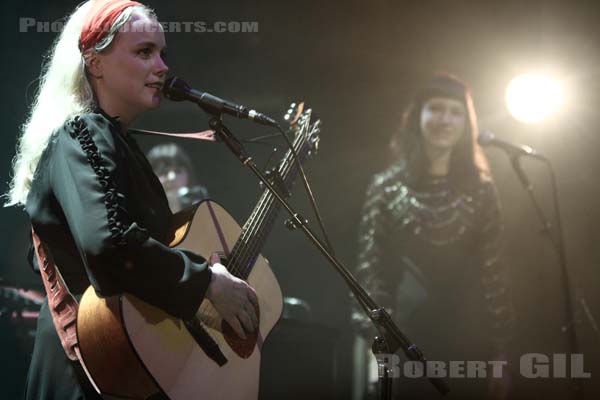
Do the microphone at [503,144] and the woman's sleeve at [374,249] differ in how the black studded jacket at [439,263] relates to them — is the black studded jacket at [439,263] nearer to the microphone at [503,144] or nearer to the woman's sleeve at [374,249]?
the woman's sleeve at [374,249]

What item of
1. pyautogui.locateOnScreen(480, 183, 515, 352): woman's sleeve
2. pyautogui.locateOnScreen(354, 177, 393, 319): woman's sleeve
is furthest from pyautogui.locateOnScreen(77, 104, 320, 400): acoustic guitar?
pyautogui.locateOnScreen(480, 183, 515, 352): woman's sleeve

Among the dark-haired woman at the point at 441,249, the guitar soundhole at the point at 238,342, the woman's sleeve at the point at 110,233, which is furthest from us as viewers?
the dark-haired woman at the point at 441,249

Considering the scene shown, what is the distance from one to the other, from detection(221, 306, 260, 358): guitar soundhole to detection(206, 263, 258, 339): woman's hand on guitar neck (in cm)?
2

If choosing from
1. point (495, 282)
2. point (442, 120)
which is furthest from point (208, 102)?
point (442, 120)

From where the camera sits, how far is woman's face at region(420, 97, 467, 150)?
4.19 meters

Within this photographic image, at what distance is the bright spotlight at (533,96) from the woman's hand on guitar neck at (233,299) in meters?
3.47

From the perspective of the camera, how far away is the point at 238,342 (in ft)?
6.75

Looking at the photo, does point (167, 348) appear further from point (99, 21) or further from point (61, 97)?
point (99, 21)

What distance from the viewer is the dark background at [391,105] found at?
4.59 m

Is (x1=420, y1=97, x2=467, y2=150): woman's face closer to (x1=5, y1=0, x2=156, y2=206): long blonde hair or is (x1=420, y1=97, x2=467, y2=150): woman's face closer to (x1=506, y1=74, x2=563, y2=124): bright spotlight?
(x1=506, y1=74, x2=563, y2=124): bright spotlight

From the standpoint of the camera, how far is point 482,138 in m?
3.95

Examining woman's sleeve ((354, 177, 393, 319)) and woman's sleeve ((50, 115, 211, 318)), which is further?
woman's sleeve ((354, 177, 393, 319))

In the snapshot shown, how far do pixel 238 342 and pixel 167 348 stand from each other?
0.31 metres

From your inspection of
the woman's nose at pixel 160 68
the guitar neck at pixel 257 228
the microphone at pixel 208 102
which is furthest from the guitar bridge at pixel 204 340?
the woman's nose at pixel 160 68
